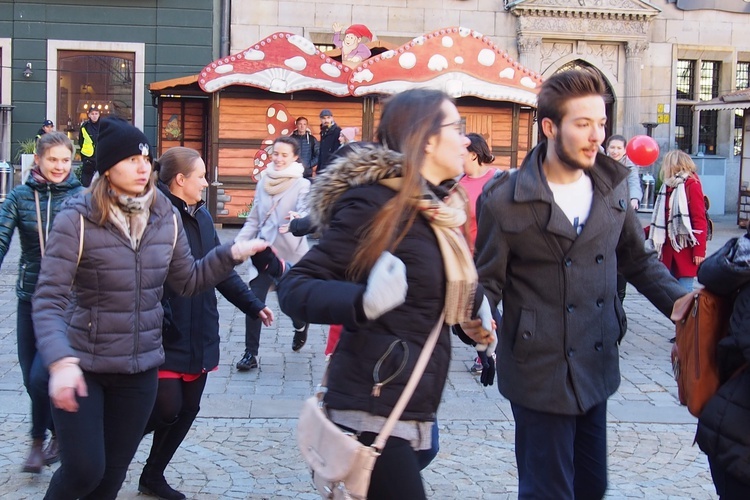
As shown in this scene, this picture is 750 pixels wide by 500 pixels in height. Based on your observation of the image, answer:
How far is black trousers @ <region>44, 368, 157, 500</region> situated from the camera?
3.31 meters

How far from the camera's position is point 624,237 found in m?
3.55

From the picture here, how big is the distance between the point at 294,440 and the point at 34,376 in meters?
1.51

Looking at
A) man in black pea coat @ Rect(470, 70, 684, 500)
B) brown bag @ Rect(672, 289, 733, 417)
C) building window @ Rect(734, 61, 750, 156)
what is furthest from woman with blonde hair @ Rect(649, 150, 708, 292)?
building window @ Rect(734, 61, 750, 156)

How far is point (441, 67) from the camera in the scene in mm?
15383

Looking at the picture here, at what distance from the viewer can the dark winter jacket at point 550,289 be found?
327 centimetres

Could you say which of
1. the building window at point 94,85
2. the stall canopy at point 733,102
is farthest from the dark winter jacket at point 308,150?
the stall canopy at point 733,102

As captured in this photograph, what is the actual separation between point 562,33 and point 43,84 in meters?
11.7

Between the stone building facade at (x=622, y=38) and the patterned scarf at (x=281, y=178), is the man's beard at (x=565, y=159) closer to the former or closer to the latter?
the patterned scarf at (x=281, y=178)

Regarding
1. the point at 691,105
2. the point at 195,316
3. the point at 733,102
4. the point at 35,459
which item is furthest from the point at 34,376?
the point at 691,105

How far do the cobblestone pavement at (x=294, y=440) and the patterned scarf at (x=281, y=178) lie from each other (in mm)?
1342

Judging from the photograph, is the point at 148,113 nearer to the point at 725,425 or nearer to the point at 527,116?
the point at 527,116

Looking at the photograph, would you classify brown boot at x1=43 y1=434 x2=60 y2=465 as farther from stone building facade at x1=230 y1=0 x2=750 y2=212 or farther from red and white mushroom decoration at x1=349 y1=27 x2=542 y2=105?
stone building facade at x1=230 y1=0 x2=750 y2=212

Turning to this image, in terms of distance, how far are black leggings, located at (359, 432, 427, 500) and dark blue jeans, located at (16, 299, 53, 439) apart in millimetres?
2385

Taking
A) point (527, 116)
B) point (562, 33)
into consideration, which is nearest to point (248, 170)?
point (527, 116)
